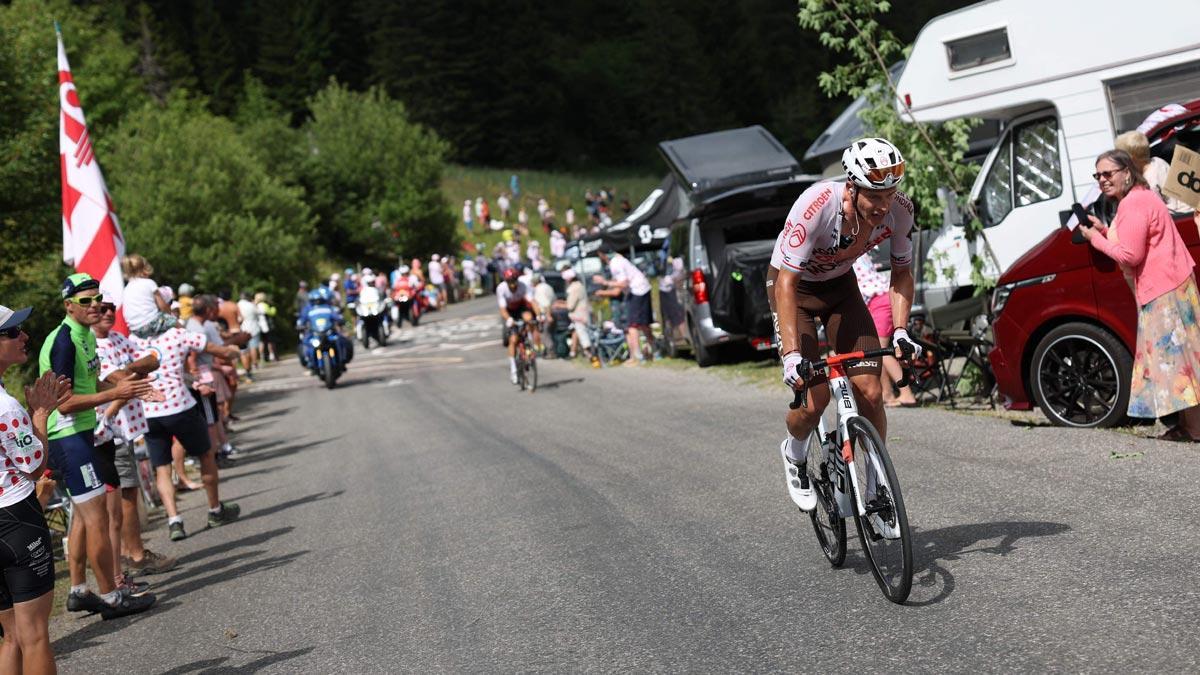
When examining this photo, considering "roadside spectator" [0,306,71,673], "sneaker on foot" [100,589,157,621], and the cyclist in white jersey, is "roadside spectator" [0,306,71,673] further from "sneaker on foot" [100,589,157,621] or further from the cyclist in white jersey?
the cyclist in white jersey

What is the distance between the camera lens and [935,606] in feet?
19.3

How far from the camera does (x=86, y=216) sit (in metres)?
14.3

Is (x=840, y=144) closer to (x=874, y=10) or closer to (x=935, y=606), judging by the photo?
(x=874, y=10)

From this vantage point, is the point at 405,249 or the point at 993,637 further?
the point at 405,249

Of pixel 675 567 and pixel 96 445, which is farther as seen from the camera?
pixel 96 445

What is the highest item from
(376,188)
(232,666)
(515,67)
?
(515,67)

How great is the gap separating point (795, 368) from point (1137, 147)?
15.6 ft

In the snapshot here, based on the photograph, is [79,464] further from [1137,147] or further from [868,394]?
[1137,147]

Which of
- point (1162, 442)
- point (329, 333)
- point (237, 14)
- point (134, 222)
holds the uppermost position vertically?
point (237, 14)

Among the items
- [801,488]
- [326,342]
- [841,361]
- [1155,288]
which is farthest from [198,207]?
[841,361]

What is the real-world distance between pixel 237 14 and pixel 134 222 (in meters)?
87.8

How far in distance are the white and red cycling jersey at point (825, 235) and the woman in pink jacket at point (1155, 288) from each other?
3145 mm

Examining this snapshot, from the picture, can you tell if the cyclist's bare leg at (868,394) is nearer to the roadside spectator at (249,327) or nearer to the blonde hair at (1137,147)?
the blonde hair at (1137,147)

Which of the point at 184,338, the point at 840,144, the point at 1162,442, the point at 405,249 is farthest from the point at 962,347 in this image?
the point at 405,249
